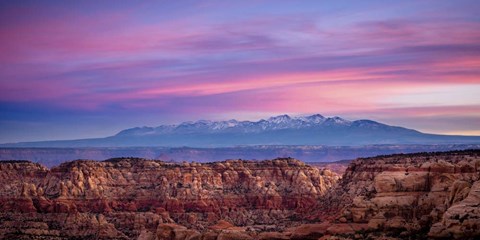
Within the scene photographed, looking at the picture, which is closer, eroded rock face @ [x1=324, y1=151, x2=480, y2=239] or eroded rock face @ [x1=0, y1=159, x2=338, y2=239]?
eroded rock face @ [x1=324, y1=151, x2=480, y2=239]

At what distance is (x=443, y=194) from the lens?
9262 centimetres

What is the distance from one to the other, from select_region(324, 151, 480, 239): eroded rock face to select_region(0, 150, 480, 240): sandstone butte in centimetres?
15

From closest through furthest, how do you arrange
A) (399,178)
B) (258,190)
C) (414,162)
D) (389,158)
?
(399,178), (414,162), (389,158), (258,190)

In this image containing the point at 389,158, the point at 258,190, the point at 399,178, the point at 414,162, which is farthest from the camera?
the point at 258,190

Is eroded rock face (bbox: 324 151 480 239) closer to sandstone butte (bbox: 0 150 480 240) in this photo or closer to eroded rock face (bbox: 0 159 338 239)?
sandstone butte (bbox: 0 150 480 240)

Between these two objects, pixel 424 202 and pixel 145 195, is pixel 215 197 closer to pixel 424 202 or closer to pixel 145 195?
pixel 145 195

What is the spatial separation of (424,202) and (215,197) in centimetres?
7091

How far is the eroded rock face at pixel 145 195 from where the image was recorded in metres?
148

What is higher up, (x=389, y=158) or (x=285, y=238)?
(x=389, y=158)

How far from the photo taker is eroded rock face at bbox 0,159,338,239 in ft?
486

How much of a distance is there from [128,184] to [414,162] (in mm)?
63243

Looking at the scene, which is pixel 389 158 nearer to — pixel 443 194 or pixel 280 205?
pixel 280 205

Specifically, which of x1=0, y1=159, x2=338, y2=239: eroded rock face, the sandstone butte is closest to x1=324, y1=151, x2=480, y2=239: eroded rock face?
the sandstone butte

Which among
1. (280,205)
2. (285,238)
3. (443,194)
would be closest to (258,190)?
(280,205)
